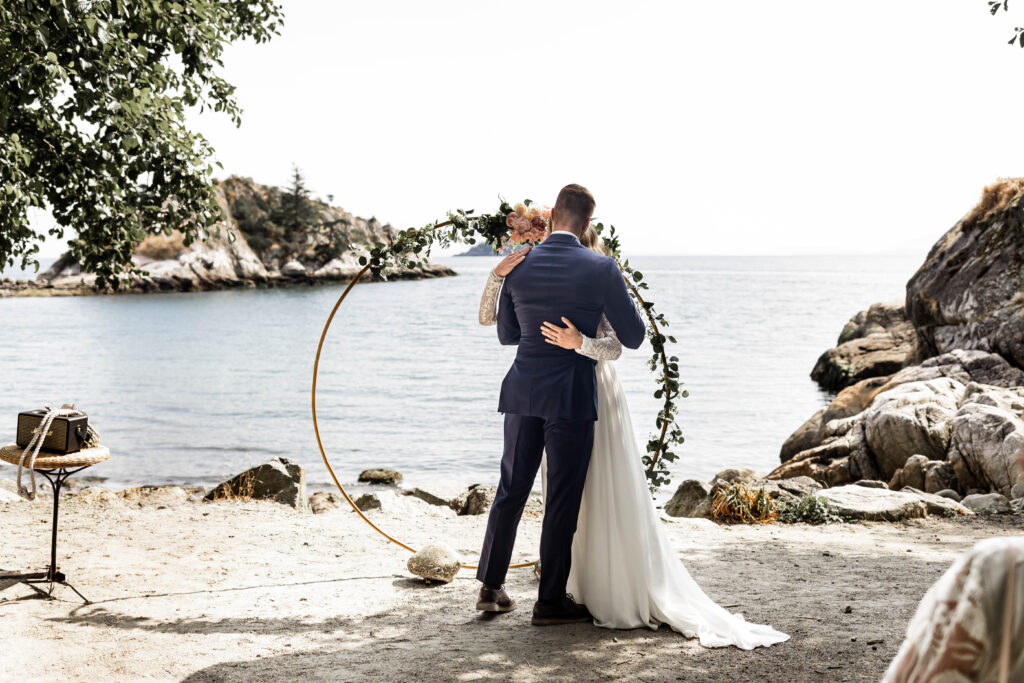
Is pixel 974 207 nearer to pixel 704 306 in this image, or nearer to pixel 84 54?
pixel 84 54

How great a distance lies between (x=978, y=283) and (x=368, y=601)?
40.7ft

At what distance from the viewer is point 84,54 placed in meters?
6.51

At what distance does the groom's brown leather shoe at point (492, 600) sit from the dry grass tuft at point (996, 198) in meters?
12.9

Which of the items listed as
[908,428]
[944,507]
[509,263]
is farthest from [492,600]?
[908,428]

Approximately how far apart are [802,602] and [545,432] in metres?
1.95

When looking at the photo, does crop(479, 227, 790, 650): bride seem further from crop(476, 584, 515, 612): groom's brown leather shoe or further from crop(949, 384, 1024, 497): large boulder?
crop(949, 384, 1024, 497): large boulder

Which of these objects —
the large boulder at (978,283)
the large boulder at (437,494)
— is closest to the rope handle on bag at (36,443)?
the large boulder at (437,494)

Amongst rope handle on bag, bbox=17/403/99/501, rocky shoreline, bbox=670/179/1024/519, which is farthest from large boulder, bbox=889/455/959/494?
rope handle on bag, bbox=17/403/99/501

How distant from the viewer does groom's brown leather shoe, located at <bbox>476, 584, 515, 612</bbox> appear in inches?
191

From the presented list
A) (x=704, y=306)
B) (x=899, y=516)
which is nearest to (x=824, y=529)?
(x=899, y=516)

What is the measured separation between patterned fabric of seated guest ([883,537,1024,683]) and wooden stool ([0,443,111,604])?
4.31 metres

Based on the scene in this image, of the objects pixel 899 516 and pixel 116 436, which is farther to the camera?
pixel 116 436

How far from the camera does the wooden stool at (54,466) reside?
→ 195 inches

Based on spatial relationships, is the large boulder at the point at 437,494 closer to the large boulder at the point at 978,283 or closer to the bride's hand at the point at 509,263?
the bride's hand at the point at 509,263
